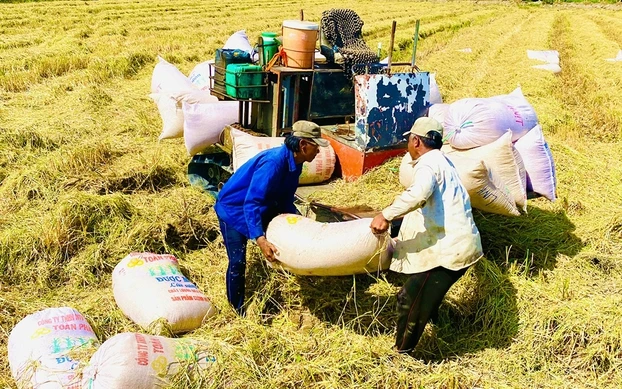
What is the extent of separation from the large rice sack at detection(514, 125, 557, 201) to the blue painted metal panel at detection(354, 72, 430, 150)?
1024 millimetres

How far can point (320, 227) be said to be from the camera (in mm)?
3023

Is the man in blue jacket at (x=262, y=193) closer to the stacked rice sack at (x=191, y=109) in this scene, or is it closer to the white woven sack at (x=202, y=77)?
the stacked rice sack at (x=191, y=109)

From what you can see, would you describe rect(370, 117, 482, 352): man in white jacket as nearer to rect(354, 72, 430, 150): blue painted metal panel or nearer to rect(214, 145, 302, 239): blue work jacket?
rect(214, 145, 302, 239): blue work jacket

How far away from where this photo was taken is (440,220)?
280 centimetres

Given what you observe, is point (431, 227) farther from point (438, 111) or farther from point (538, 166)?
point (438, 111)

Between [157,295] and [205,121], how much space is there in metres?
2.48

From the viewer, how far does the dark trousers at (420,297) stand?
2.86 meters

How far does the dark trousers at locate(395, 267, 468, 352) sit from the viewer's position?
2.86 metres

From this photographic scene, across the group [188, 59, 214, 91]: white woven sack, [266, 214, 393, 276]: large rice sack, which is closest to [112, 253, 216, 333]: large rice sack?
[266, 214, 393, 276]: large rice sack

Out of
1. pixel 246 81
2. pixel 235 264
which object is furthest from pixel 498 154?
pixel 246 81

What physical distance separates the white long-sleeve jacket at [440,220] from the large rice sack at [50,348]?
1.73 metres

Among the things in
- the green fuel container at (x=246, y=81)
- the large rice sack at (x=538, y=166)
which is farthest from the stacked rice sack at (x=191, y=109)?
the large rice sack at (x=538, y=166)

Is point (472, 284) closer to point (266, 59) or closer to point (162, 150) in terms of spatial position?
point (266, 59)

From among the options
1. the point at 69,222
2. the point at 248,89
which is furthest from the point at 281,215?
the point at 248,89
